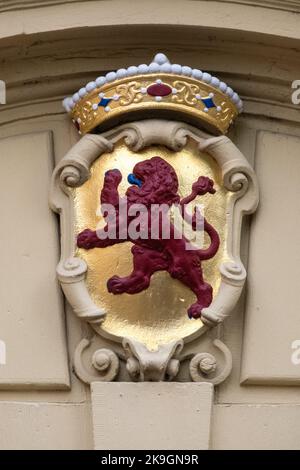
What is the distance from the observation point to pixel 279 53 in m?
3.61

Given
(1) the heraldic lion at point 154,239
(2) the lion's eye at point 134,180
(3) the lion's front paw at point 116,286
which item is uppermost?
(2) the lion's eye at point 134,180

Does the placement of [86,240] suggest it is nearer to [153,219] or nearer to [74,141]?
[153,219]

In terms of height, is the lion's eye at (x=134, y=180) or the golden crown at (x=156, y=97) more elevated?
the golden crown at (x=156, y=97)

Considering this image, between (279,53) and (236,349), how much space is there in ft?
2.33

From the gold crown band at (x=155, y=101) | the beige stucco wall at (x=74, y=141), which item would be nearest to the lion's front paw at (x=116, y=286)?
the beige stucco wall at (x=74, y=141)

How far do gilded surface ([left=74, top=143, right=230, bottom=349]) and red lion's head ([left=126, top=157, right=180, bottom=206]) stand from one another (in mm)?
22

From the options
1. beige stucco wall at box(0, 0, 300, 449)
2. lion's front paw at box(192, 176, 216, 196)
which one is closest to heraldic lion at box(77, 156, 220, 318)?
lion's front paw at box(192, 176, 216, 196)

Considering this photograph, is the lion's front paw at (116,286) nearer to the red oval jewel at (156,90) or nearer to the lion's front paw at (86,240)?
the lion's front paw at (86,240)

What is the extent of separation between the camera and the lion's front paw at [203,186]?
11.6 ft

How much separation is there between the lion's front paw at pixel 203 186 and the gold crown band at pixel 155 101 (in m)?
0.12

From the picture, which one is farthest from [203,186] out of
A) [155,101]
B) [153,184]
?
[155,101]

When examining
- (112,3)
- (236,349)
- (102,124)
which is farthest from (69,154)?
(236,349)
